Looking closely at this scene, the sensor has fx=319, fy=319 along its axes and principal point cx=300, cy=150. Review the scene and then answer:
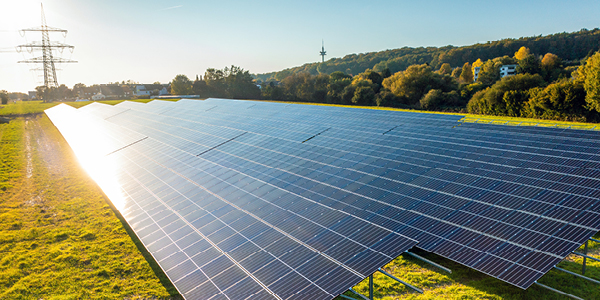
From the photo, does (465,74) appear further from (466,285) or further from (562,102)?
(466,285)

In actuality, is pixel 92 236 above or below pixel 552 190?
below

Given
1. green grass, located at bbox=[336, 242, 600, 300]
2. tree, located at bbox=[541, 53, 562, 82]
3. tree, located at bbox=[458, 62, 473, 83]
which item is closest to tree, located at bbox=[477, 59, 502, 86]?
tree, located at bbox=[541, 53, 562, 82]

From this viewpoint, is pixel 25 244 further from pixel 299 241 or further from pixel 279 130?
pixel 279 130

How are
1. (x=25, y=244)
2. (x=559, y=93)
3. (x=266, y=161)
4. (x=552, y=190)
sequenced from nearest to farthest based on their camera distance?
(x=552, y=190) → (x=25, y=244) → (x=266, y=161) → (x=559, y=93)

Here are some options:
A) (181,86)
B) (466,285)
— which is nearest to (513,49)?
(181,86)

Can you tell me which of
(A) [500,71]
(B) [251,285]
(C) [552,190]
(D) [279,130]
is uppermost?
(A) [500,71]

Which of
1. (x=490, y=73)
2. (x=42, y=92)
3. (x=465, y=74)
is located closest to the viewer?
(x=490, y=73)

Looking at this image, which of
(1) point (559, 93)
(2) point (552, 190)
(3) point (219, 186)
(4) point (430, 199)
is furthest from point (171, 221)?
(1) point (559, 93)
